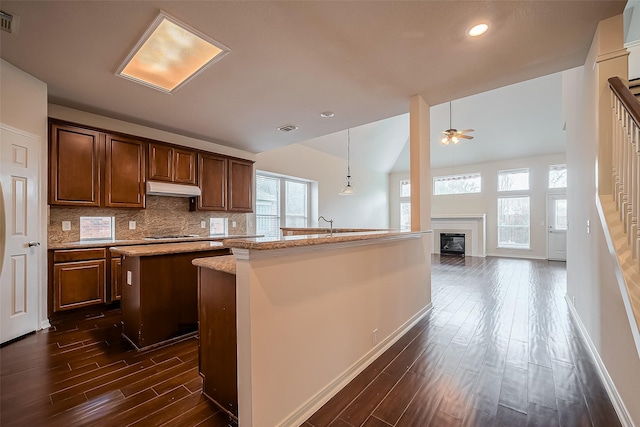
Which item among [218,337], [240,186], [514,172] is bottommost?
[218,337]

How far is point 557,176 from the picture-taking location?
747cm

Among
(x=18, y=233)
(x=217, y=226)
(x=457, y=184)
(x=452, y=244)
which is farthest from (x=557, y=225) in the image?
(x=18, y=233)

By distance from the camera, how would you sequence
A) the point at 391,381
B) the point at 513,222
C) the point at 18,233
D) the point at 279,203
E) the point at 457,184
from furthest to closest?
1. the point at 457,184
2. the point at 513,222
3. the point at 279,203
4. the point at 18,233
5. the point at 391,381

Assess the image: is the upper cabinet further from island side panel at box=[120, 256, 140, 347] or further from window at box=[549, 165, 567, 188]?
window at box=[549, 165, 567, 188]

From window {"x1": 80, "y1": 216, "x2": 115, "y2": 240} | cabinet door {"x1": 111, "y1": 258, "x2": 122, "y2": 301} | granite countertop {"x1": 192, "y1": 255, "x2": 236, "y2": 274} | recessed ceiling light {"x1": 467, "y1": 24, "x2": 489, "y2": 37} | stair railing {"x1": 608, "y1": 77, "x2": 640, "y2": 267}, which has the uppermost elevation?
recessed ceiling light {"x1": 467, "y1": 24, "x2": 489, "y2": 37}

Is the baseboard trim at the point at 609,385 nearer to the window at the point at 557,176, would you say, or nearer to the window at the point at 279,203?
the window at the point at 279,203

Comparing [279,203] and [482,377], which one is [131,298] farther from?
[279,203]

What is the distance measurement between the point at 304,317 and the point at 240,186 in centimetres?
418

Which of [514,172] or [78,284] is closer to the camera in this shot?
[78,284]

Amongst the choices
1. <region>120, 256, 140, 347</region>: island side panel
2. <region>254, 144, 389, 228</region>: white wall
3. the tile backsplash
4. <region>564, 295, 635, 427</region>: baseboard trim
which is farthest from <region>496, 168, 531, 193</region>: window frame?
<region>120, 256, 140, 347</region>: island side panel

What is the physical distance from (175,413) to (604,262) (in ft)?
10.3

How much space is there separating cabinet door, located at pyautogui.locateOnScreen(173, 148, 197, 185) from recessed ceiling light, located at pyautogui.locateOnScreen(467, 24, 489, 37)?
13.8ft

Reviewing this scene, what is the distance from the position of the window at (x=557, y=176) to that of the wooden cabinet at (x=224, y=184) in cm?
820

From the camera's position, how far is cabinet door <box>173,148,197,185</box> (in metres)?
4.38
